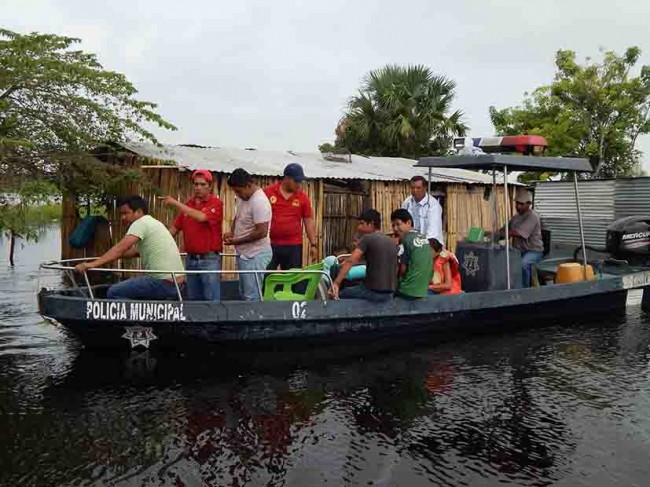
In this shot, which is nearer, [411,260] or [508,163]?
[411,260]

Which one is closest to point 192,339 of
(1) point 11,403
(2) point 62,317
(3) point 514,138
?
(2) point 62,317

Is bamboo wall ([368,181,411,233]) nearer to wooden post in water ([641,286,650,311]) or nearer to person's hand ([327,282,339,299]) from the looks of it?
wooden post in water ([641,286,650,311])

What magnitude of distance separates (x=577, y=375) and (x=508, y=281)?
6.73ft

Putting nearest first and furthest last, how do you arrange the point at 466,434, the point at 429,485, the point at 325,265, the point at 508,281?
the point at 429,485 < the point at 466,434 < the point at 325,265 < the point at 508,281

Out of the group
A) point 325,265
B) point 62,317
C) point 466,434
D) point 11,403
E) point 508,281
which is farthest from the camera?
point 508,281

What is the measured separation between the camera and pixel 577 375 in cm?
668

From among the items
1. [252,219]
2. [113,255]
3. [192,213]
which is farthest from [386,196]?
[113,255]

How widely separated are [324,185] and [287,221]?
23.3 feet

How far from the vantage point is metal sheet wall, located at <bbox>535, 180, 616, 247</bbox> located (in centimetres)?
1350

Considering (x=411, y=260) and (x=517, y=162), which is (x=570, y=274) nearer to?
(x=517, y=162)

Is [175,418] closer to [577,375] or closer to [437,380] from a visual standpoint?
[437,380]

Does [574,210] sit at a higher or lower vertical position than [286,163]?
lower

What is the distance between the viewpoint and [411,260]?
24.3 feet

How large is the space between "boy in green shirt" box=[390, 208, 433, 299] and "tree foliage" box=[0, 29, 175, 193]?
23.4 ft
